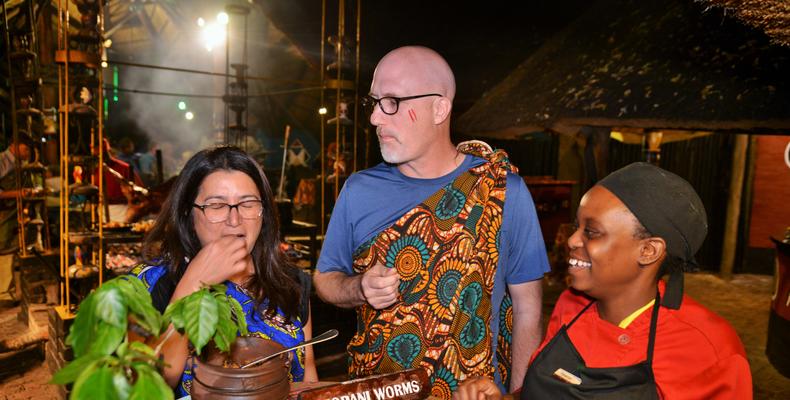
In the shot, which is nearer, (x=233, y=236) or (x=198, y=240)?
(x=233, y=236)

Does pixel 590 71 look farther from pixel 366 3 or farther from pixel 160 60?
pixel 160 60

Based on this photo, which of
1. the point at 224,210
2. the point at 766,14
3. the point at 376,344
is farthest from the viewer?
the point at 766,14

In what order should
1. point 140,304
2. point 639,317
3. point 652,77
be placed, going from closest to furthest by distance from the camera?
1. point 140,304
2. point 639,317
3. point 652,77

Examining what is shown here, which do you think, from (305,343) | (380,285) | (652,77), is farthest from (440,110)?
(652,77)

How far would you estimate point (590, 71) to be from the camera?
21.9 feet

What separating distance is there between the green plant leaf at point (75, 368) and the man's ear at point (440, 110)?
1.90 m

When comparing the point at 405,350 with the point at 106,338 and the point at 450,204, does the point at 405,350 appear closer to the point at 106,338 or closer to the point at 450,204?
the point at 450,204

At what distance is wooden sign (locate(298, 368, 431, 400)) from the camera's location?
1462mm

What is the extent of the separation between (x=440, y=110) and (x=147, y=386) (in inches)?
76.1

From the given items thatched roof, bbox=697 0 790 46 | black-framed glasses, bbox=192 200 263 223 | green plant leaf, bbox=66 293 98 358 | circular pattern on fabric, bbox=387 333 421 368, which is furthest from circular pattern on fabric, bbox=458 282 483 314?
thatched roof, bbox=697 0 790 46

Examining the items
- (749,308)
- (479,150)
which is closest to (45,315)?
(479,150)

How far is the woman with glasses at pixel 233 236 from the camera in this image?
2.05m

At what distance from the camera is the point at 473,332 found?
7.52 ft

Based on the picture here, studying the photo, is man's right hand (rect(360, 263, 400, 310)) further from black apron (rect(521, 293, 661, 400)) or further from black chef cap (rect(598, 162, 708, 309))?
black chef cap (rect(598, 162, 708, 309))
